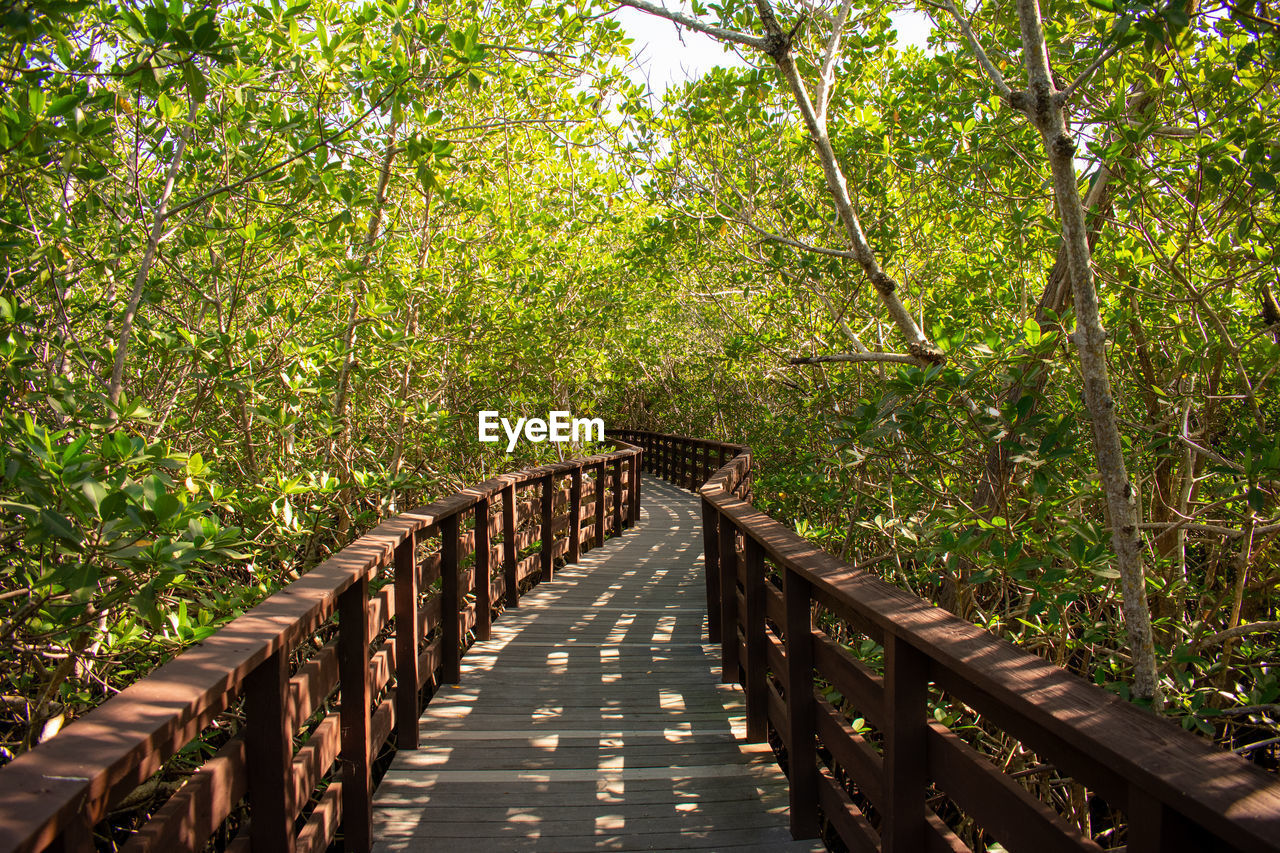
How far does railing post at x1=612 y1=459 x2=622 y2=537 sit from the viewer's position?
988 cm

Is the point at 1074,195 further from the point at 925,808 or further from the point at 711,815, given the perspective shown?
the point at 711,815

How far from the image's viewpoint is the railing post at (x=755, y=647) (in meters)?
3.03

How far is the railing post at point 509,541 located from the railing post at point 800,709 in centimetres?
273

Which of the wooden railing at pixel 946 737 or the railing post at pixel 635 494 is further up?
the wooden railing at pixel 946 737

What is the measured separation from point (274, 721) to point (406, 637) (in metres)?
1.22

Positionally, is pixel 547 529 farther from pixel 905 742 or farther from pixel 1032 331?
pixel 905 742

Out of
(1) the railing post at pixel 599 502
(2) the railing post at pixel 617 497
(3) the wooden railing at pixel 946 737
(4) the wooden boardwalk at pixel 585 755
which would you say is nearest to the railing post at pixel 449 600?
(4) the wooden boardwalk at pixel 585 755

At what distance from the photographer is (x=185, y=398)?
15.2 ft

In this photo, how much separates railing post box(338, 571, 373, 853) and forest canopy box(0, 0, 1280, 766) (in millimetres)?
436

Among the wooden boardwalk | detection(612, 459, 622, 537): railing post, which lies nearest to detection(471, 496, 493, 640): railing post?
the wooden boardwalk

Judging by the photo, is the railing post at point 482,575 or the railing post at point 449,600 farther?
the railing post at point 482,575

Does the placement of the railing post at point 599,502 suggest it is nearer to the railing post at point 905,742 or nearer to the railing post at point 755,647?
the railing post at point 755,647
